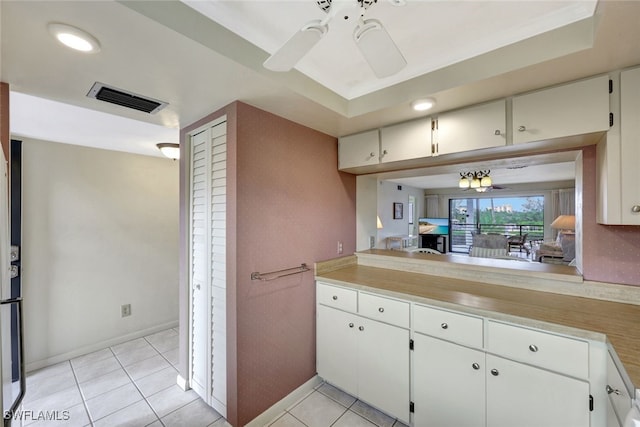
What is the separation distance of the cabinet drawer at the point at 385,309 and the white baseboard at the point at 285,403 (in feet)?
2.71

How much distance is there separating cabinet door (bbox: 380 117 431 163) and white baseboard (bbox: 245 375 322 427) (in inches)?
75.9

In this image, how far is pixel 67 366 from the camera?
256 cm

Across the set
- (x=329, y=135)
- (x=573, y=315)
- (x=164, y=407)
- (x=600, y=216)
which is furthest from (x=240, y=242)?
(x=600, y=216)

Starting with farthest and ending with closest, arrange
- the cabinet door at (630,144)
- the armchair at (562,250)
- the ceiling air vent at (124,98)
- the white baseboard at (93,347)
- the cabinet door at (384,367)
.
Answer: the armchair at (562,250), the white baseboard at (93,347), the cabinet door at (384,367), the ceiling air vent at (124,98), the cabinet door at (630,144)

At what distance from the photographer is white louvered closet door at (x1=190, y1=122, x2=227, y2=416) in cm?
187

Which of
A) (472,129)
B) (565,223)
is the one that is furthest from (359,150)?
(565,223)

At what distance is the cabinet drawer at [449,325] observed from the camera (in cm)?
148

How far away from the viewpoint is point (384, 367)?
183 cm

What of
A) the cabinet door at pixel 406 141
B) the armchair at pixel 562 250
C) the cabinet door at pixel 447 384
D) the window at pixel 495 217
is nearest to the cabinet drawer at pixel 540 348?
the cabinet door at pixel 447 384

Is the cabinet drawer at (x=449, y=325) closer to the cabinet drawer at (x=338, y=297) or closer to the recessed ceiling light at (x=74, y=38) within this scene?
the cabinet drawer at (x=338, y=297)

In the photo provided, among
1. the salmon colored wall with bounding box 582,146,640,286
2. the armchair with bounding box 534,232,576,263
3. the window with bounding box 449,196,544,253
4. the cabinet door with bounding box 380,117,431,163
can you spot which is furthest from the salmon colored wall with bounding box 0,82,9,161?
the window with bounding box 449,196,544,253

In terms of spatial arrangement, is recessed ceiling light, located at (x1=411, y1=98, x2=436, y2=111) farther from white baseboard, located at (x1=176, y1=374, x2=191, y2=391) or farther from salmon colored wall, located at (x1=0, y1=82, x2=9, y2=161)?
white baseboard, located at (x1=176, y1=374, x2=191, y2=391)

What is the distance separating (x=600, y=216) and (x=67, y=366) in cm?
438

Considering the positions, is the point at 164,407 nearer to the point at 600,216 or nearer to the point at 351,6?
the point at 351,6
